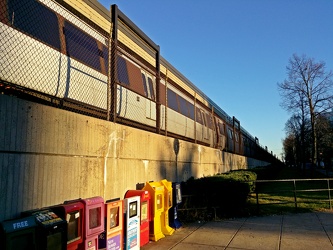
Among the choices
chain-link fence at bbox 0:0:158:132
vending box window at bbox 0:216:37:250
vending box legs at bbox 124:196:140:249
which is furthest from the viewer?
vending box legs at bbox 124:196:140:249

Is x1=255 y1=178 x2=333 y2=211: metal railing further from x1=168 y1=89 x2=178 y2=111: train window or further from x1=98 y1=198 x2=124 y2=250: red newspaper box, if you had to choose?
x1=98 y1=198 x2=124 y2=250: red newspaper box

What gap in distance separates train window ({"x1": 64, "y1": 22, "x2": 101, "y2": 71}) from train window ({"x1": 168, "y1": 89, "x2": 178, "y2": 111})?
501 centimetres

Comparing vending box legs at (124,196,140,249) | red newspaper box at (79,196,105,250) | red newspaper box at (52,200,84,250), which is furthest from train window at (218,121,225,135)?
red newspaper box at (52,200,84,250)

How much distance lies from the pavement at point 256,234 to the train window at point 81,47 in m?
3.82

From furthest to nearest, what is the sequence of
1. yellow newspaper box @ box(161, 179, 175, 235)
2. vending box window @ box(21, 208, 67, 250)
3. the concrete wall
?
yellow newspaper box @ box(161, 179, 175, 235), the concrete wall, vending box window @ box(21, 208, 67, 250)

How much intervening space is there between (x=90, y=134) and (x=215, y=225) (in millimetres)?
4194

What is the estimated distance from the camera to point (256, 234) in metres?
6.87

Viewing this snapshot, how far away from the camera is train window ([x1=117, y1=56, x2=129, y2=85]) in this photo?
7.40 meters

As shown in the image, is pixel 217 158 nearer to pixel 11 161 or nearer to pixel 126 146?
pixel 126 146

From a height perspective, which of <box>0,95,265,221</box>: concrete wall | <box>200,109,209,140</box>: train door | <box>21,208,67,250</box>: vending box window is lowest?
<box>21,208,67,250</box>: vending box window

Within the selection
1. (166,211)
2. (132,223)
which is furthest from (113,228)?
(166,211)

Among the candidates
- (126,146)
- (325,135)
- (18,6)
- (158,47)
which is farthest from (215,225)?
(325,135)

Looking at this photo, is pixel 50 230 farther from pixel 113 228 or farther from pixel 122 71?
pixel 122 71

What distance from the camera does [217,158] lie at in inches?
591
